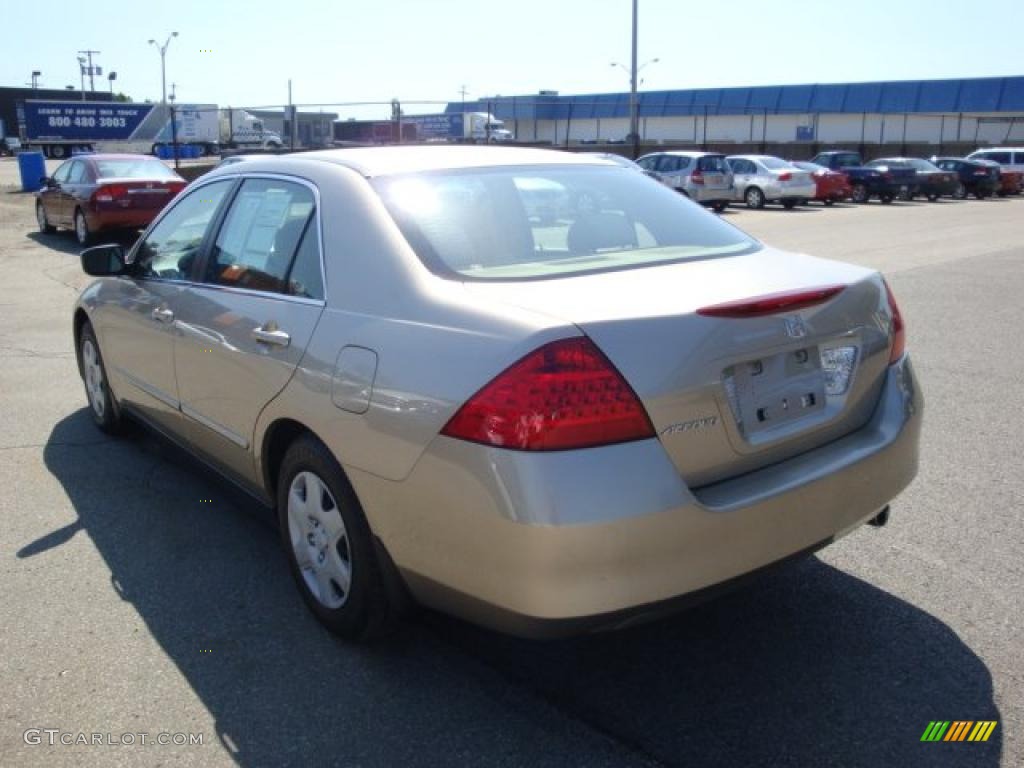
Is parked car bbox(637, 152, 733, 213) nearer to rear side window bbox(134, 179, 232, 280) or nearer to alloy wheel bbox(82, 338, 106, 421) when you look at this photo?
alloy wheel bbox(82, 338, 106, 421)

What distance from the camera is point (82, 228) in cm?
1681

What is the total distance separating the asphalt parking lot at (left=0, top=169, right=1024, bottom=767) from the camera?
9.33ft

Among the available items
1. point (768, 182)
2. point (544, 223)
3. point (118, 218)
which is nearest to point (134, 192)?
point (118, 218)

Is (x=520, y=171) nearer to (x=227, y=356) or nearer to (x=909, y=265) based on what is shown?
(x=227, y=356)

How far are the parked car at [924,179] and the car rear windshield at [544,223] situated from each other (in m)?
32.0

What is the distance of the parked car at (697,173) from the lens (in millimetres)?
27344

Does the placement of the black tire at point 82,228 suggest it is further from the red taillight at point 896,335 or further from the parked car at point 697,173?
the red taillight at point 896,335

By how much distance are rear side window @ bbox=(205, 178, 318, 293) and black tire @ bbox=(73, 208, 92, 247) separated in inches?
541

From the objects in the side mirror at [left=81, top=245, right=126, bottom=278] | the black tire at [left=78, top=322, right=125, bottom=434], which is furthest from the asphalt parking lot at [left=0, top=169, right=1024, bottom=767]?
the side mirror at [left=81, top=245, right=126, bottom=278]

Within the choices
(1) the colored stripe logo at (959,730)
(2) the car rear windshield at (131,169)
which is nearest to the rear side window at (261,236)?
(1) the colored stripe logo at (959,730)

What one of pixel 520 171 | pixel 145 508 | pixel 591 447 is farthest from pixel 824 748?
pixel 145 508

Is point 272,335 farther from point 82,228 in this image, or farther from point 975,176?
point 975,176

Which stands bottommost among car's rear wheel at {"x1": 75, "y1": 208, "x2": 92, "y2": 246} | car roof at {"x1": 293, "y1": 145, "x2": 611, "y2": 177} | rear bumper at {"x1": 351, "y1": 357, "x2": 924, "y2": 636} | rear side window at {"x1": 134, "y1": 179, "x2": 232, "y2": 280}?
car's rear wheel at {"x1": 75, "y1": 208, "x2": 92, "y2": 246}

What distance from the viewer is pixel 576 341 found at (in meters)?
2.67
